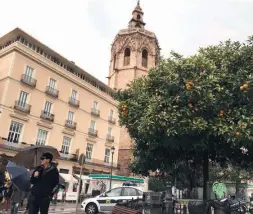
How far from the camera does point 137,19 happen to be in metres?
54.6

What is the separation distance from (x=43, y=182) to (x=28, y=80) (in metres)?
24.1

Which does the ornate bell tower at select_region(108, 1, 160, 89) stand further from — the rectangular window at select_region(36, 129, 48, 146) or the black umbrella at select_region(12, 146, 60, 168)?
the black umbrella at select_region(12, 146, 60, 168)

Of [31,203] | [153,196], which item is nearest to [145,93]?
[153,196]

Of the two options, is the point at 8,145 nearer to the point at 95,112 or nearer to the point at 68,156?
the point at 68,156

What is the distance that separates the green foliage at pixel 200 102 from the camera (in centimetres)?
1004

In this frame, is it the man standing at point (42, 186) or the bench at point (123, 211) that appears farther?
the bench at point (123, 211)

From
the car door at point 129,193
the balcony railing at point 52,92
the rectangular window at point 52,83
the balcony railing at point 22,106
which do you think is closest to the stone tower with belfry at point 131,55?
the rectangular window at point 52,83

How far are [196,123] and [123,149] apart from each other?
34108 millimetres

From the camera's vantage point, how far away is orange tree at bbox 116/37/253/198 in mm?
10047

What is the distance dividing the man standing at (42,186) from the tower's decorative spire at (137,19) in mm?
50308

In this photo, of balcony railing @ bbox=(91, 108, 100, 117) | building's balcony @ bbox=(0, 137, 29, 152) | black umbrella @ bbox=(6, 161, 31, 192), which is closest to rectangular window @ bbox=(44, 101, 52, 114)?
building's balcony @ bbox=(0, 137, 29, 152)

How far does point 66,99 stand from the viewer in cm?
3241

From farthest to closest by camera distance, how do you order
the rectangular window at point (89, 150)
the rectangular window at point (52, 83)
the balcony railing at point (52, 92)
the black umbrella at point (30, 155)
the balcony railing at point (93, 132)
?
the balcony railing at point (93, 132)
the rectangular window at point (89, 150)
the rectangular window at point (52, 83)
the balcony railing at point (52, 92)
the black umbrella at point (30, 155)

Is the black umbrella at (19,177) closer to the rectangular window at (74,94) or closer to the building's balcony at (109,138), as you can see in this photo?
the rectangular window at (74,94)
